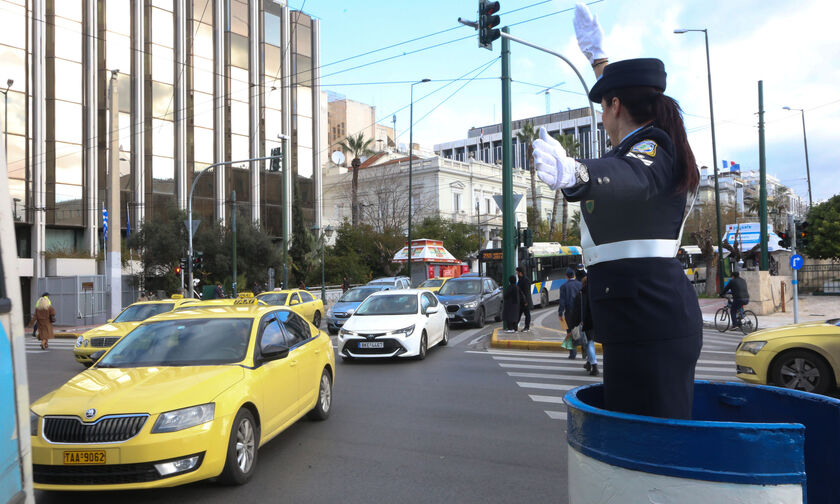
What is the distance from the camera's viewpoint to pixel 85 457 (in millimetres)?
4578

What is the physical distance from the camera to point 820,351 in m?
8.59

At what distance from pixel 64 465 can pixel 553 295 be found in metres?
30.2

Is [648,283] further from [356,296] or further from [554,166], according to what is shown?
[356,296]

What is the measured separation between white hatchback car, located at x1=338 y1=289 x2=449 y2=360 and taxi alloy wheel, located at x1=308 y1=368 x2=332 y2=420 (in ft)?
15.2

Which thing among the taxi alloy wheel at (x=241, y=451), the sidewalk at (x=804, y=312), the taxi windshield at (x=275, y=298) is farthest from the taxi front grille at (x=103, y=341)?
the sidewalk at (x=804, y=312)

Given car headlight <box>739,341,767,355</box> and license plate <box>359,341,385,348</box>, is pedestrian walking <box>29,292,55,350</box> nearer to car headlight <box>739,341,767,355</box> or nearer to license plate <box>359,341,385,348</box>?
license plate <box>359,341,385,348</box>

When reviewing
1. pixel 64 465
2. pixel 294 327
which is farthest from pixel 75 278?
pixel 64 465

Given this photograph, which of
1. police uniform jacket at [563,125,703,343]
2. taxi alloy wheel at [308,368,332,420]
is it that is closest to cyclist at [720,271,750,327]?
taxi alloy wheel at [308,368,332,420]

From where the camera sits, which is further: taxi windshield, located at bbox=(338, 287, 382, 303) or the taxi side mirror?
taxi windshield, located at bbox=(338, 287, 382, 303)

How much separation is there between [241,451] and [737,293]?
16.6 metres

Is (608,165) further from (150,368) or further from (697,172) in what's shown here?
(150,368)

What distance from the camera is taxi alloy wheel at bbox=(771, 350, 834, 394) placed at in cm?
853

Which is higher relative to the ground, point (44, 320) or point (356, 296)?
point (356, 296)

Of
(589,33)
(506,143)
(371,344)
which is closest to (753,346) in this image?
(371,344)
